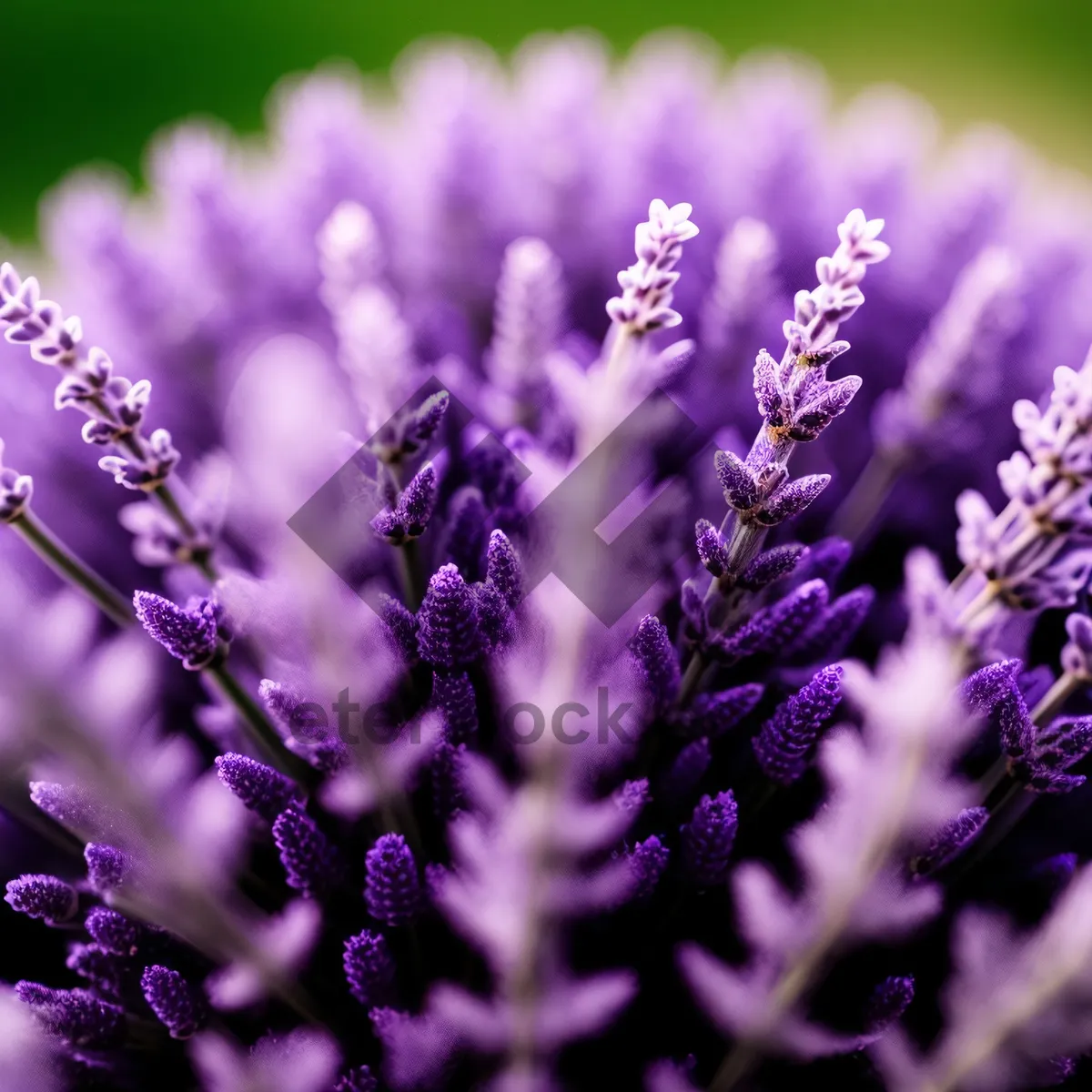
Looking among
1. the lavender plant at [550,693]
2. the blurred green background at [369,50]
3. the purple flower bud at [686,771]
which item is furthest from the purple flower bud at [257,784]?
the blurred green background at [369,50]

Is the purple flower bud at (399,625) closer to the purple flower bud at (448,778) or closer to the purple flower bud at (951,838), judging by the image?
the purple flower bud at (448,778)

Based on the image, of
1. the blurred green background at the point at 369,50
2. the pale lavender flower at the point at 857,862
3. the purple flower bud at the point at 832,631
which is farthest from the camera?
the blurred green background at the point at 369,50

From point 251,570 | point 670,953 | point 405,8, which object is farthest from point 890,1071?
point 405,8

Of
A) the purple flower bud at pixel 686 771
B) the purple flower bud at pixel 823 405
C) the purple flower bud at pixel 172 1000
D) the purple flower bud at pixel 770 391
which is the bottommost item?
the purple flower bud at pixel 172 1000

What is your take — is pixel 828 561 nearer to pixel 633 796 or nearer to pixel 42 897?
pixel 633 796

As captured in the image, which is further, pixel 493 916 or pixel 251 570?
pixel 251 570

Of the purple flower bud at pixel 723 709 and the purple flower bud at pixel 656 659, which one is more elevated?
the purple flower bud at pixel 656 659

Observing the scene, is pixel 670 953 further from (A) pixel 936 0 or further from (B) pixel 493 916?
(A) pixel 936 0
